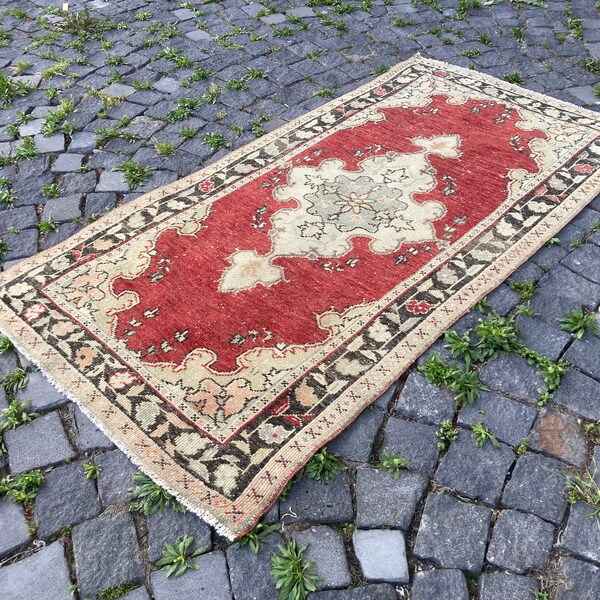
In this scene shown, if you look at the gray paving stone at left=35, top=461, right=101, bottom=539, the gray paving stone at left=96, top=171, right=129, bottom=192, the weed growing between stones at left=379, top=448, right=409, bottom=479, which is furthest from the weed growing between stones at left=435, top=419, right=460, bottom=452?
the gray paving stone at left=96, top=171, right=129, bottom=192

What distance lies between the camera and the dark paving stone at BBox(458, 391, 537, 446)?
8.61ft

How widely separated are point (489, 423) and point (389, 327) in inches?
27.1

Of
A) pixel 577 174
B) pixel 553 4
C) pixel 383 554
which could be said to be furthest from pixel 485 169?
pixel 553 4

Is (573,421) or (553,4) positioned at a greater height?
(553,4)

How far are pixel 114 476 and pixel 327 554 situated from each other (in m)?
0.93

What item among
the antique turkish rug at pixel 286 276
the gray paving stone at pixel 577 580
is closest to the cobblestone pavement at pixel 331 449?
the gray paving stone at pixel 577 580

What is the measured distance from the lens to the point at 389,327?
10.1 ft

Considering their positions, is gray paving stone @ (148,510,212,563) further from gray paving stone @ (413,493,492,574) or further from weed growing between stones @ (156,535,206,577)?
gray paving stone @ (413,493,492,574)

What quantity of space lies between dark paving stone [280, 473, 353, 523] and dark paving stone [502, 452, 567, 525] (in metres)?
0.63

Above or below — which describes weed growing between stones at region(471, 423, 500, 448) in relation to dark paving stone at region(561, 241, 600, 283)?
below

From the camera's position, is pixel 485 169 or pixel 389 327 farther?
pixel 485 169

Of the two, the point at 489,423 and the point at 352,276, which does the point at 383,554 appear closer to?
the point at 489,423

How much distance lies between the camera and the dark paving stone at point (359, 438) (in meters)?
2.58

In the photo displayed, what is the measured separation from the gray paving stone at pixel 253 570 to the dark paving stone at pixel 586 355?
5.30ft
